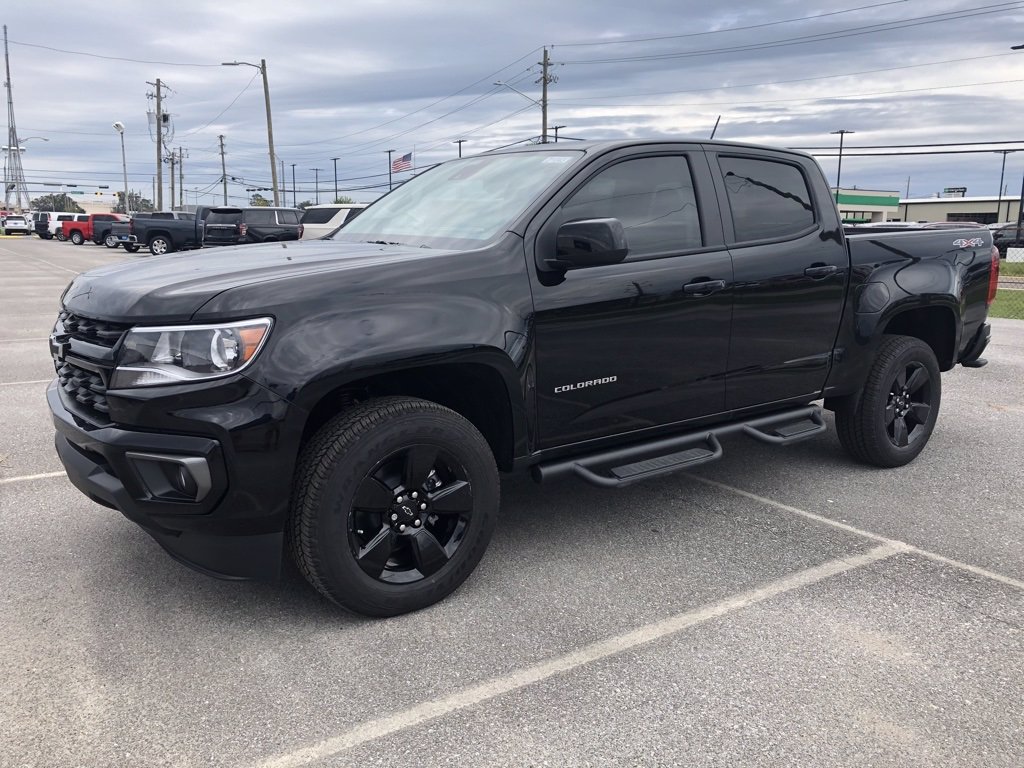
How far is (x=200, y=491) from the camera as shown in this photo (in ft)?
9.70

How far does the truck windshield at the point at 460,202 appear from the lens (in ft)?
12.7

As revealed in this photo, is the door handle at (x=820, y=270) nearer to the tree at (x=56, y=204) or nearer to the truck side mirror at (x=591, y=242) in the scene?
the truck side mirror at (x=591, y=242)

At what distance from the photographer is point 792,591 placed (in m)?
3.65

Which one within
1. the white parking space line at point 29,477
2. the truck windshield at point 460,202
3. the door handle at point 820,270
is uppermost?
the truck windshield at point 460,202

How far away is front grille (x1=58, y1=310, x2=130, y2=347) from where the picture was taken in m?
3.11

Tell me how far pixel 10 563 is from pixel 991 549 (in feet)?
14.9

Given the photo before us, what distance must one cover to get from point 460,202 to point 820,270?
2002mm

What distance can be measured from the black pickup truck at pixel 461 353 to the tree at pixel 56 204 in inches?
Answer: 5203

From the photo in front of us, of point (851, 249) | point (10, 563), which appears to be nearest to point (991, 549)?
point (851, 249)

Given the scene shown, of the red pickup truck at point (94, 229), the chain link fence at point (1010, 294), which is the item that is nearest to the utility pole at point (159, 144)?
A: the red pickup truck at point (94, 229)

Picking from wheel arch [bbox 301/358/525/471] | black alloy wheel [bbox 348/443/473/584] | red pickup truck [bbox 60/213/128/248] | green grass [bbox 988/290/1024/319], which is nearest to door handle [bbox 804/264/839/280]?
wheel arch [bbox 301/358/525/471]

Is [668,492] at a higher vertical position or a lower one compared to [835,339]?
lower

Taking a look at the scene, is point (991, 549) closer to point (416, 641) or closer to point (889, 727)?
point (889, 727)

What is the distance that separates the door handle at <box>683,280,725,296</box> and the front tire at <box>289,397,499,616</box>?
4.34ft
